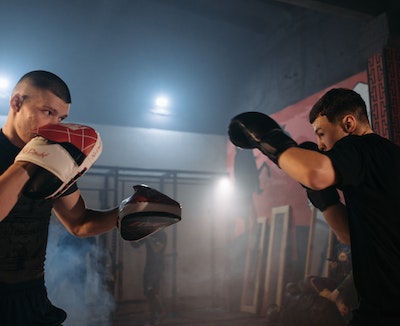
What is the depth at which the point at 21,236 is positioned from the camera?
5.79ft

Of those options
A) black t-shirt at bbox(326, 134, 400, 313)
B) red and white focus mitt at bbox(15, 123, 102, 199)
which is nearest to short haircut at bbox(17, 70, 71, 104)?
red and white focus mitt at bbox(15, 123, 102, 199)

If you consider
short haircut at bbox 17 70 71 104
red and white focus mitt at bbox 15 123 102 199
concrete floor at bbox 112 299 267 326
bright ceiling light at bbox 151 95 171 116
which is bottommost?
concrete floor at bbox 112 299 267 326

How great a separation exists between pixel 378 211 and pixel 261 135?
0.62 metres

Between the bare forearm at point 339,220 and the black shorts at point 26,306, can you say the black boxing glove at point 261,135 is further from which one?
the black shorts at point 26,306

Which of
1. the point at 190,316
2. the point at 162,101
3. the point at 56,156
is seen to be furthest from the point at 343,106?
the point at 162,101

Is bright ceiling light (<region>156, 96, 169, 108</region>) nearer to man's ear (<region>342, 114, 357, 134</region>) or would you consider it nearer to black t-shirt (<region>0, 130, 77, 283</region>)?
black t-shirt (<region>0, 130, 77, 283</region>)

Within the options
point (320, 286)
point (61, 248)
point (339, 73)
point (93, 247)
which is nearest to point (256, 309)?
point (320, 286)

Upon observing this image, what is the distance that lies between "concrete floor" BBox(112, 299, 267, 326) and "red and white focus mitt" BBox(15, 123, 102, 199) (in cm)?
478

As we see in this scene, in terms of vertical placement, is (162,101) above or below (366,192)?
above

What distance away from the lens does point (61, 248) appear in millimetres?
6215

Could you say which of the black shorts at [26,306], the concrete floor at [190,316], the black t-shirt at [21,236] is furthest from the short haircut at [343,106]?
the concrete floor at [190,316]

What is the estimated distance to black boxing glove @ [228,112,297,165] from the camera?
165 centimetres

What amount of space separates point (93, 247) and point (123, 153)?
235cm

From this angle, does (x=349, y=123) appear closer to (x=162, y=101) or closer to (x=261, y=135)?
(x=261, y=135)
